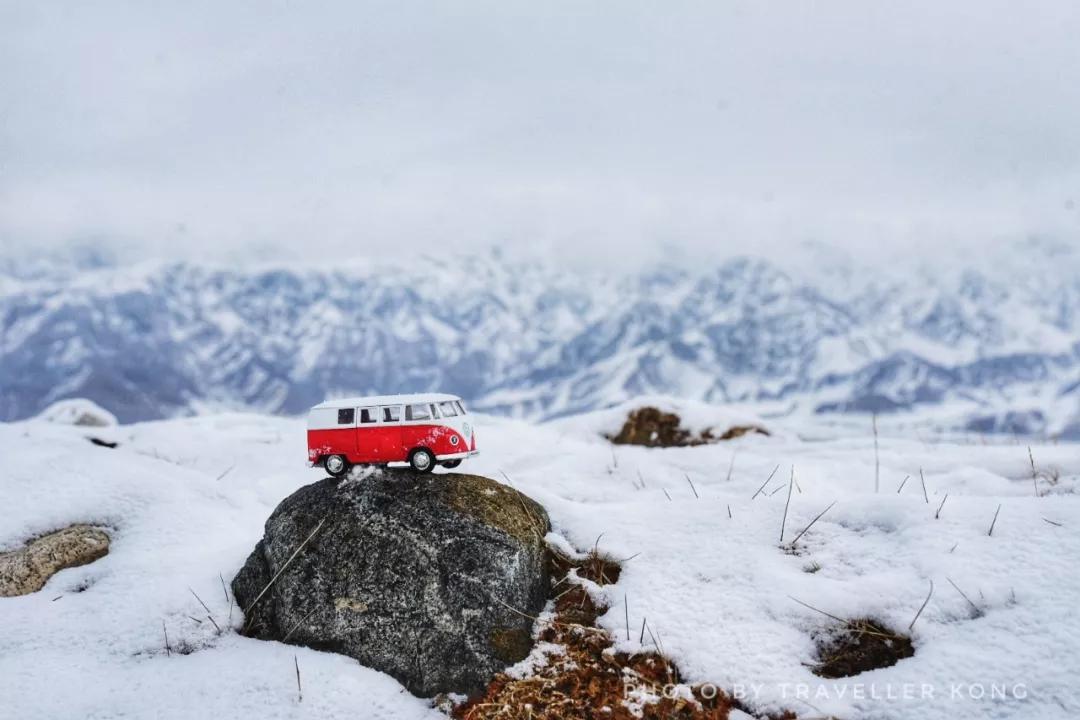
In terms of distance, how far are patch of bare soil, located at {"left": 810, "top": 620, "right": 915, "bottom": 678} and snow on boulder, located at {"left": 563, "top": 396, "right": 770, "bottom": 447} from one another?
11.8m

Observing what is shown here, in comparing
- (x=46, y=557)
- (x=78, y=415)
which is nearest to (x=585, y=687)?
(x=46, y=557)

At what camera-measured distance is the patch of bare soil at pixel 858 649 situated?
6344 millimetres

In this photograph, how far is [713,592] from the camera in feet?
23.9

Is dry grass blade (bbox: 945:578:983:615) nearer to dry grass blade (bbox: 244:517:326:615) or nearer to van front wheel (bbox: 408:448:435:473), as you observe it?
van front wheel (bbox: 408:448:435:473)

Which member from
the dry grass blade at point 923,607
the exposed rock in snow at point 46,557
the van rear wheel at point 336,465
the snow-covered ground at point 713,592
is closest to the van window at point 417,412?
the van rear wheel at point 336,465

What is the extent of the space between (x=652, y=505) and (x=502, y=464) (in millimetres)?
4738

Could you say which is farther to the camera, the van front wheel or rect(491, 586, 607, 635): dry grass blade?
the van front wheel

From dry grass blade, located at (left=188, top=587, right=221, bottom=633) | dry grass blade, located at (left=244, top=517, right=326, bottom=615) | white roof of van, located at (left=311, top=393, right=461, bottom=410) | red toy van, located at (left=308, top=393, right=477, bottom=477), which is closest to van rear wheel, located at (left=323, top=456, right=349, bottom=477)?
red toy van, located at (left=308, top=393, right=477, bottom=477)

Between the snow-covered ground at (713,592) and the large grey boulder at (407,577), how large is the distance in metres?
0.33

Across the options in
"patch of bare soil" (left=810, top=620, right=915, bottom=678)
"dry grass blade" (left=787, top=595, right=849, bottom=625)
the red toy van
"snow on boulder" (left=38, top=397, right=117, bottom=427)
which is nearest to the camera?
"patch of bare soil" (left=810, top=620, right=915, bottom=678)

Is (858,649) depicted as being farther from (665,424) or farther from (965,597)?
(665,424)

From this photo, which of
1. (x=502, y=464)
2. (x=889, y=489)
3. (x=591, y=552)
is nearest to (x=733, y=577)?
(x=591, y=552)

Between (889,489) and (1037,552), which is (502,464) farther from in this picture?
(1037,552)

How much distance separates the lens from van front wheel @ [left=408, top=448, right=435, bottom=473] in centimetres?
869
